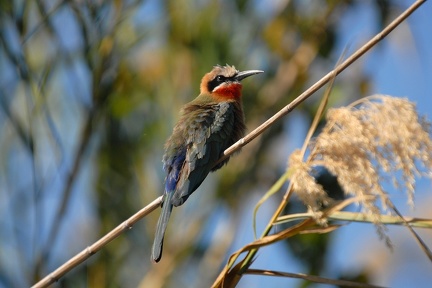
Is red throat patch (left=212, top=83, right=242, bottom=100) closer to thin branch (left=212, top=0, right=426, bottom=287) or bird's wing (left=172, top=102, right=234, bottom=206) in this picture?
bird's wing (left=172, top=102, right=234, bottom=206)

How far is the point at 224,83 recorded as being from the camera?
3643mm

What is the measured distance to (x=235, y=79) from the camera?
368 cm

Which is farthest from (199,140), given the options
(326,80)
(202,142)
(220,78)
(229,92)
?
(326,80)

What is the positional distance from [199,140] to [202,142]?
0.01 meters

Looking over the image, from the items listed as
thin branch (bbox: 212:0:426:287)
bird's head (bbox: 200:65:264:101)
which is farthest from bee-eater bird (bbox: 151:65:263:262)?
thin branch (bbox: 212:0:426:287)

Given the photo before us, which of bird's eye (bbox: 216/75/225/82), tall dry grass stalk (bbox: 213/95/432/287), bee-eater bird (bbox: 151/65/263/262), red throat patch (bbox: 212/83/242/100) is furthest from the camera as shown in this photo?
bird's eye (bbox: 216/75/225/82)

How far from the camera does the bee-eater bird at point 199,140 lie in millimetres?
2783

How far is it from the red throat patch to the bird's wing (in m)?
0.17

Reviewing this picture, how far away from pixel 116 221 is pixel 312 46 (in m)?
1.64

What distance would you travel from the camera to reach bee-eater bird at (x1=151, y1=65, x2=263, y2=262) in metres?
2.78

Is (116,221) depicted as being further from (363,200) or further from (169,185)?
(363,200)

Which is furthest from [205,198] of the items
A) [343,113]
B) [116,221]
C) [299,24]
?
[343,113]

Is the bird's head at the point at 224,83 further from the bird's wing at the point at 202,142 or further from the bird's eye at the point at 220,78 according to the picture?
the bird's wing at the point at 202,142

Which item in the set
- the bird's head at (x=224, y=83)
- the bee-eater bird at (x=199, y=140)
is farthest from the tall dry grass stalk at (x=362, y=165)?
the bird's head at (x=224, y=83)
